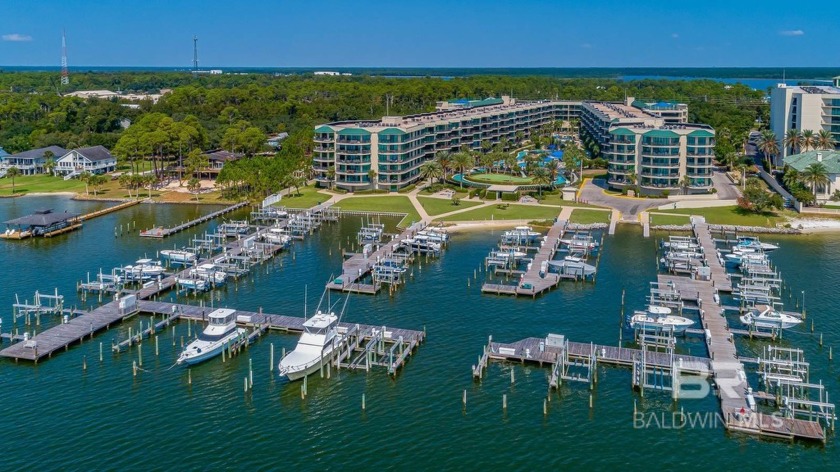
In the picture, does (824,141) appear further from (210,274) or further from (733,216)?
(210,274)

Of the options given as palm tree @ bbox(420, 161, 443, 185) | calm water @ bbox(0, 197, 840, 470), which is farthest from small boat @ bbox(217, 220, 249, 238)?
palm tree @ bbox(420, 161, 443, 185)

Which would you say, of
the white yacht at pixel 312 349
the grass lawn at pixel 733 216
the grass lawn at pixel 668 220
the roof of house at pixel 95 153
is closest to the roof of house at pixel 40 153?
the roof of house at pixel 95 153

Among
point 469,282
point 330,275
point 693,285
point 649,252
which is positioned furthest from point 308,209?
point 693,285

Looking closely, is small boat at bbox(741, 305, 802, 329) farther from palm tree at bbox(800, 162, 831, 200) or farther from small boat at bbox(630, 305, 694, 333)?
palm tree at bbox(800, 162, 831, 200)

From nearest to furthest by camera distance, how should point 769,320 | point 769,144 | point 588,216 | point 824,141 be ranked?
point 769,320
point 588,216
point 824,141
point 769,144

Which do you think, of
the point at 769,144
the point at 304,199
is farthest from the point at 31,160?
the point at 769,144

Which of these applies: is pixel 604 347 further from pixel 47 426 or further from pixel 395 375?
pixel 47 426

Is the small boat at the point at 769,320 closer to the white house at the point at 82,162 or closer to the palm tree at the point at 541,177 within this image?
the palm tree at the point at 541,177
